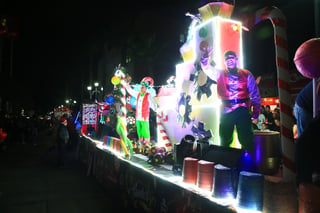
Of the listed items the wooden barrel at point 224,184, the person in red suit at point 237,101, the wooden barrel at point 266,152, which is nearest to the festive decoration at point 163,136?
the wooden barrel at point 266,152

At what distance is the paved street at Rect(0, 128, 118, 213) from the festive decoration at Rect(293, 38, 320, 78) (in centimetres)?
427

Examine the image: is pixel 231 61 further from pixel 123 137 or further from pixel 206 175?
pixel 123 137

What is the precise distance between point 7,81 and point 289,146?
76.6 feet

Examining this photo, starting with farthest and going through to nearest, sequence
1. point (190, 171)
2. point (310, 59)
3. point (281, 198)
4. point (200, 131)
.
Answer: point (200, 131), point (190, 171), point (310, 59), point (281, 198)

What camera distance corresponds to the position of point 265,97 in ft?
48.2

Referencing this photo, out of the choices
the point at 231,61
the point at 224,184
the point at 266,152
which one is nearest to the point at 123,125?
the point at 231,61

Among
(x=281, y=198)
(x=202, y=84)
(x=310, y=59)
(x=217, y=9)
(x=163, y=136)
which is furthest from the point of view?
(x=163, y=136)

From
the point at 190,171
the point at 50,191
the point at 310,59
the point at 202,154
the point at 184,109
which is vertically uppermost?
the point at 310,59

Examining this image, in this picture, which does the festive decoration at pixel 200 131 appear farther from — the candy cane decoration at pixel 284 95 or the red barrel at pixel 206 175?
the candy cane decoration at pixel 284 95

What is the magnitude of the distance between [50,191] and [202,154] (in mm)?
4926

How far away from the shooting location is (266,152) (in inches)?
172

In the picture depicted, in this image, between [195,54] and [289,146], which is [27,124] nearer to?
[195,54]

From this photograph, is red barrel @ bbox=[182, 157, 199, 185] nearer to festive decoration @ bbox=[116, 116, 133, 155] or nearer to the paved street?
festive decoration @ bbox=[116, 116, 133, 155]

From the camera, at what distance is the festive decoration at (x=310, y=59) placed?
2.31 meters
